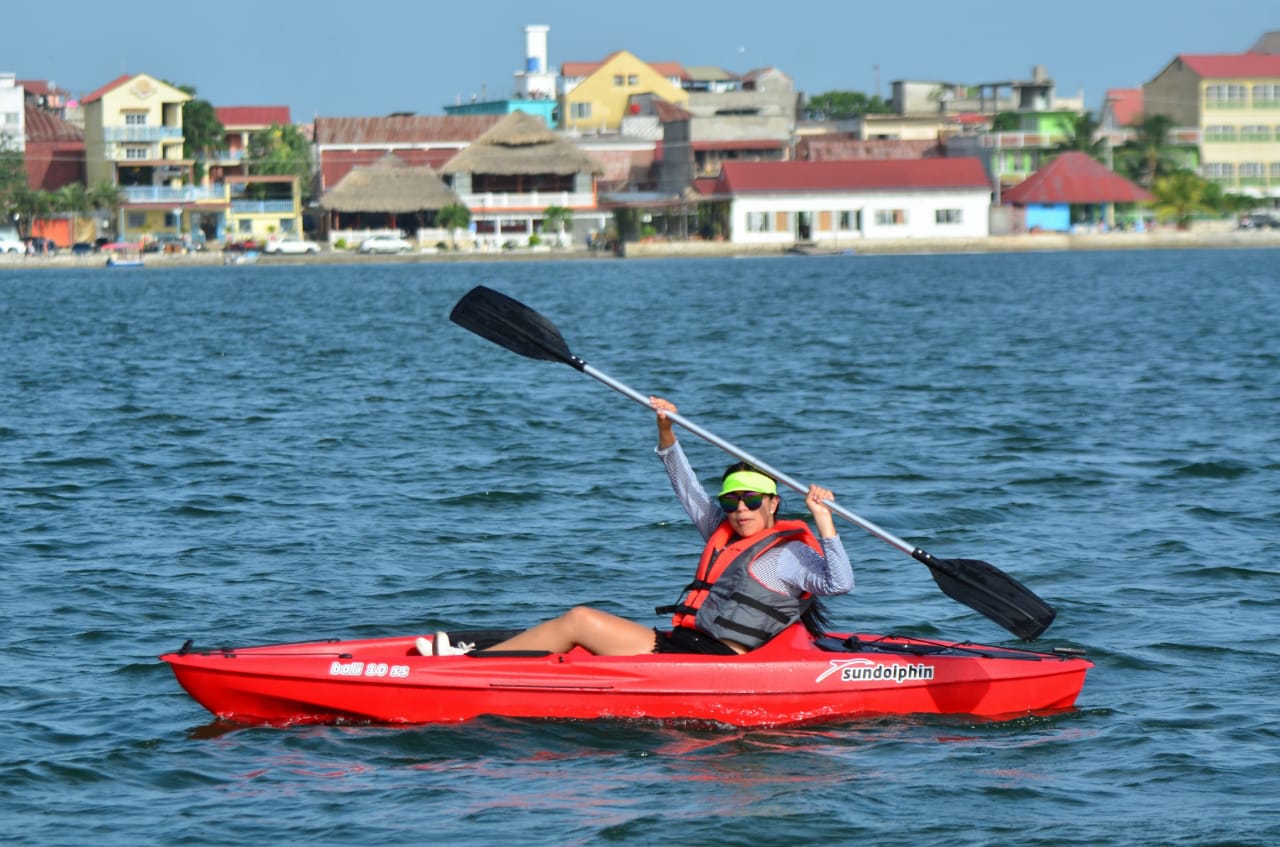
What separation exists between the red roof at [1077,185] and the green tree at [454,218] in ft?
78.3

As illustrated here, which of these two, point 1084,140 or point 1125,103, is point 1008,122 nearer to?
point 1084,140

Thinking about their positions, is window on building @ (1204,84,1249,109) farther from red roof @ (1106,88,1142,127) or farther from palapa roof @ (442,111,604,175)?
palapa roof @ (442,111,604,175)

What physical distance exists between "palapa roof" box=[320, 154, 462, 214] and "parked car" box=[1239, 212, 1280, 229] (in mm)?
36466

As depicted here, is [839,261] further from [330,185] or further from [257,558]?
[257,558]

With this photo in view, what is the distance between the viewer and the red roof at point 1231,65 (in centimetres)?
8788

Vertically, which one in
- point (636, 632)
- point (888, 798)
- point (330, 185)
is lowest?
point (888, 798)

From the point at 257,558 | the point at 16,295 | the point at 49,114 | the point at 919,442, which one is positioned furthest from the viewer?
the point at 49,114

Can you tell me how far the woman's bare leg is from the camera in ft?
27.6

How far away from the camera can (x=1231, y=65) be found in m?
88.8

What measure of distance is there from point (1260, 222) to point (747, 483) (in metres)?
81.0

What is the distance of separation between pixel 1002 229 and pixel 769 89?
618 inches

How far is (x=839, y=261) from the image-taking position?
74375 mm

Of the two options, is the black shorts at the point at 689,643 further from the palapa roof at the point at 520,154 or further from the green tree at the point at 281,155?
the green tree at the point at 281,155

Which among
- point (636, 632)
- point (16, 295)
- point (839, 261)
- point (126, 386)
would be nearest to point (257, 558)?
point (636, 632)
